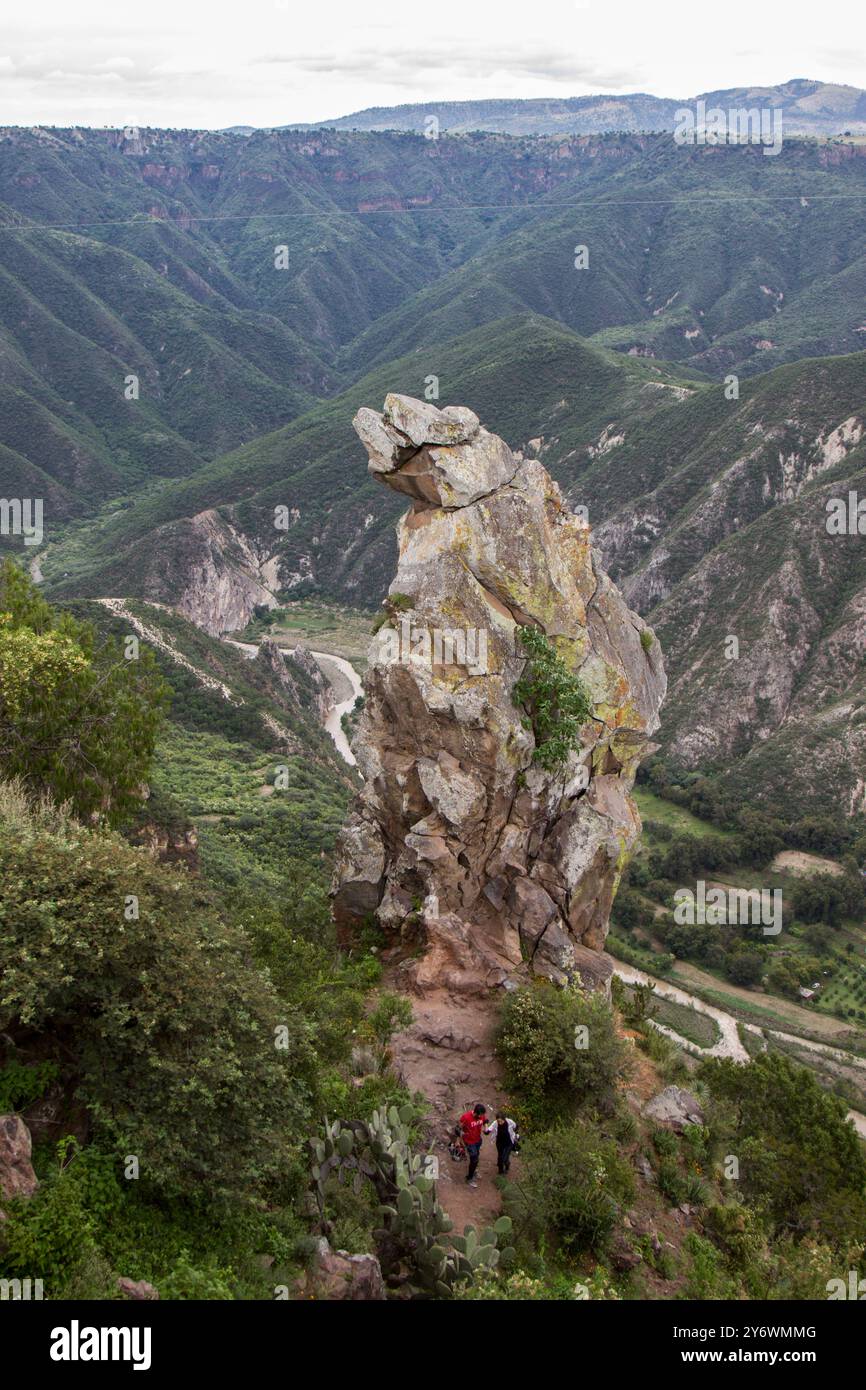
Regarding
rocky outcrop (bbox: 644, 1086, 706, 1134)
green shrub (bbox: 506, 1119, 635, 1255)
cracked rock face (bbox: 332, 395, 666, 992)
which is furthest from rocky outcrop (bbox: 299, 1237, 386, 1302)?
rocky outcrop (bbox: 644, 1086, 706, 1134)

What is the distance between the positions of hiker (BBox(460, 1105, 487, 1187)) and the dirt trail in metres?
0.26

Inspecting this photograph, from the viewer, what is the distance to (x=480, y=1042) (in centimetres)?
1862

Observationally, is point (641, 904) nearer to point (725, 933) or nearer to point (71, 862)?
point (725, 933)

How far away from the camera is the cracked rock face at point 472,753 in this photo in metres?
20.9

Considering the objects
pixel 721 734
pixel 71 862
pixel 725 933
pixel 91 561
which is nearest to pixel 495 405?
pixel 91 561

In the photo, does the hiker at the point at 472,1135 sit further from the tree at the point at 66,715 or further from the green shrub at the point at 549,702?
the tree at the point at 66,715

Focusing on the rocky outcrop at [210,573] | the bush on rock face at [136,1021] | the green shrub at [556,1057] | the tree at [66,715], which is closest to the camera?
the bush on rock face at [136,1021]

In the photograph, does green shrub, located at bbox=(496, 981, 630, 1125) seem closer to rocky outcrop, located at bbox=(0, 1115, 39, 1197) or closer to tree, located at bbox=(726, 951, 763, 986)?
rocky outcrop, located at bbox=(0, 1115, 39, 1197)

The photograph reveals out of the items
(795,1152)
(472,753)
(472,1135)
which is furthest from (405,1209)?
(795,1152)

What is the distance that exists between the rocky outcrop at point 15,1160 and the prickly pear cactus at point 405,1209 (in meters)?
3.78

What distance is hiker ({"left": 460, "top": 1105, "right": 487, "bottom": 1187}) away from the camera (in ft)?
49.7

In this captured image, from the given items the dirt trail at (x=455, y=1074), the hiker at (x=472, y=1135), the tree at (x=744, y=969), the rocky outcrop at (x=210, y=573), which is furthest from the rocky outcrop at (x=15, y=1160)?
the rocky outcrop at (x=210, y=573)
